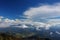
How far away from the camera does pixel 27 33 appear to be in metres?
5.48

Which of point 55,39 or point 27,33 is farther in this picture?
point 27,33

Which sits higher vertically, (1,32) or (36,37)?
(1,32)

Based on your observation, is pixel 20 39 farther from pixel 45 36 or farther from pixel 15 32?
pixel 45 36

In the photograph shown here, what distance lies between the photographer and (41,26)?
18.3ft

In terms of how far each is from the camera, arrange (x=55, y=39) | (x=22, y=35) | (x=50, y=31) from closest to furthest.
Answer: (x=55, y=39) → (x=50, y=31) → (x=22, y=35)

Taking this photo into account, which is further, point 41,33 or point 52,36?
point 41,33

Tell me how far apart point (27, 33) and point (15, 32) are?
50 cm

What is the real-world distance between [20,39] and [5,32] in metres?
0.72

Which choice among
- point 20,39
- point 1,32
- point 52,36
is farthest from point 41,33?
point 1,32

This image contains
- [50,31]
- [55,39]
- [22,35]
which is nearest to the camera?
[55,39]

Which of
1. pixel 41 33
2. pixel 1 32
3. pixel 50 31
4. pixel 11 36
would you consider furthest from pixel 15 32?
pixel 50 31

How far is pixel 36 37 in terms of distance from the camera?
210 inches

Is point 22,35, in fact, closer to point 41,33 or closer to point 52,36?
point 41,33

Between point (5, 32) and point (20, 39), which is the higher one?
point (5, 32)
